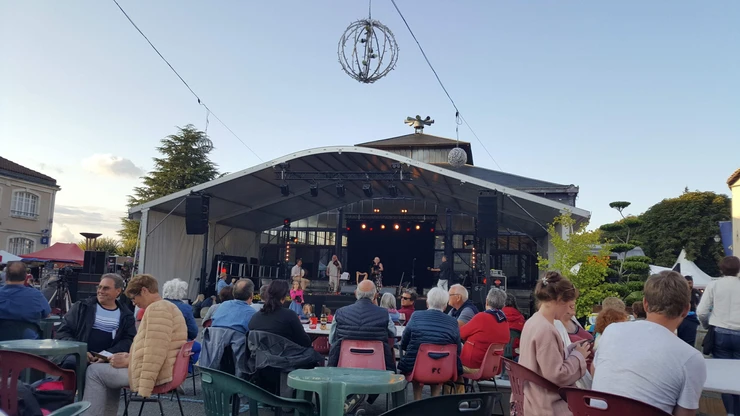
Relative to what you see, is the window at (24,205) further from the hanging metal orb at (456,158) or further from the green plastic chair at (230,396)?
the green plastic chair at (230,396)

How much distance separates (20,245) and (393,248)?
1859 centimetres

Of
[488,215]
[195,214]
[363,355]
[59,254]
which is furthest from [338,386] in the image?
[59,254]

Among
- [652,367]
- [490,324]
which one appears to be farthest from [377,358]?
[652,367]

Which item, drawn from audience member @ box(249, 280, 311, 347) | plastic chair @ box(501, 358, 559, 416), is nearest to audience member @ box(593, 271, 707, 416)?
plastic chair @ box(501, 358, 559, 416)

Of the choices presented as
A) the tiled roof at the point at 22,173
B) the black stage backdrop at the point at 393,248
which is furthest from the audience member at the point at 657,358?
the tiled roof at the point at 22,173

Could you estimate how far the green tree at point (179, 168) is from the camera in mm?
33781

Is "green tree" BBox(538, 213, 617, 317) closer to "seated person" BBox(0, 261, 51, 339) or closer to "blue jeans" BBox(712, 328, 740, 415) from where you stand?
"blue jeans" BBox(712, 328, 740, 415)

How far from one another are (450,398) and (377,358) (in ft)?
7.70

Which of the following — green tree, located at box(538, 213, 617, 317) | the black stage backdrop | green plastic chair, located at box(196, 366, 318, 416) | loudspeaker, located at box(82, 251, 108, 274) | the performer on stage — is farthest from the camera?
the black stage backdrop

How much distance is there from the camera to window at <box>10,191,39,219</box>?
80.4 ft

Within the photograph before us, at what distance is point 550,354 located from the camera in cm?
257

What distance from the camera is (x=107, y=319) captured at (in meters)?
3.95

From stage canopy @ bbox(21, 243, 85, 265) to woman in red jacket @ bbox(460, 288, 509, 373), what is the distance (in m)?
17.9

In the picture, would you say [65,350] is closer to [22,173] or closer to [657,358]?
[657,358]
